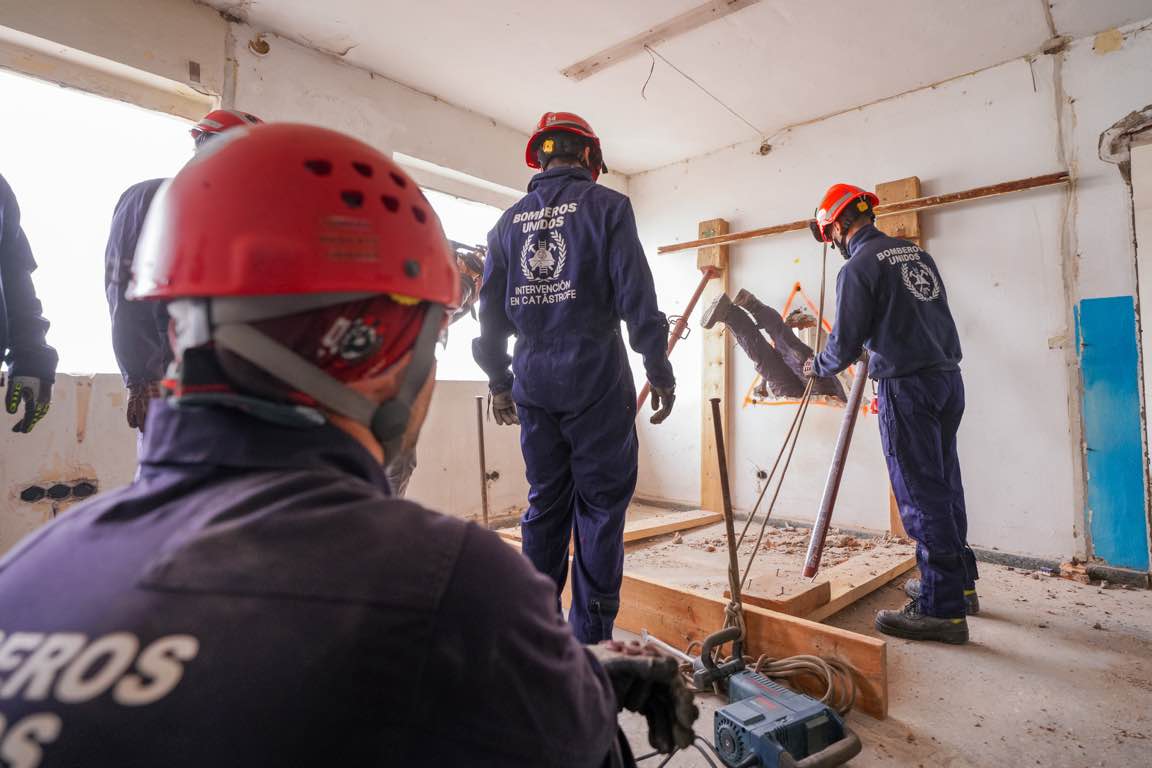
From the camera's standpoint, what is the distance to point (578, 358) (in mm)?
1963

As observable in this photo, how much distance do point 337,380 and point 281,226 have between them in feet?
0.56

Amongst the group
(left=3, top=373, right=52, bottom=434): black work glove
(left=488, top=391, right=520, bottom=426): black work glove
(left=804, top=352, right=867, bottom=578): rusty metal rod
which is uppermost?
Answer: (left=3, top=373, right=52, bottom=434): black work glove

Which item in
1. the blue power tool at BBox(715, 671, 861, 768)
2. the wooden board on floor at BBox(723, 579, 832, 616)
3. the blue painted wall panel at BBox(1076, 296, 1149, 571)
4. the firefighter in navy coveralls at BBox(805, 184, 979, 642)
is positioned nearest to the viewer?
the blue power tool at BBox(715, 671, 861, 768)

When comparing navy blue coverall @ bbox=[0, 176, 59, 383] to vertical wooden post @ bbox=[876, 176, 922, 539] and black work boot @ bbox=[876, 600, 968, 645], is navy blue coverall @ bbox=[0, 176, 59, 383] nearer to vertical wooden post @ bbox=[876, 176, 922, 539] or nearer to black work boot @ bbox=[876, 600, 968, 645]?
black work boot @ bbox=[876, 600, 968, 645]

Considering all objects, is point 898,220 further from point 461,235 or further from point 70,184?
point 70,184

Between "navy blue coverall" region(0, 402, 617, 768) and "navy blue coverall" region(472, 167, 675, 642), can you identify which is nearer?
"navy blue coverall" region(0, 402, 617, 768)

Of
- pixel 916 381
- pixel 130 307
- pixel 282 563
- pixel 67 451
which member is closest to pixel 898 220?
pixel 916 381

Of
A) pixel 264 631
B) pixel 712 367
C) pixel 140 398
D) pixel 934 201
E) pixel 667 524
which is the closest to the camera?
pixel 264 631

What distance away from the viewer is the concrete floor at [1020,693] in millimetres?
1625

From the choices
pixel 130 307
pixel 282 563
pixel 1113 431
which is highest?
pixel 130 307

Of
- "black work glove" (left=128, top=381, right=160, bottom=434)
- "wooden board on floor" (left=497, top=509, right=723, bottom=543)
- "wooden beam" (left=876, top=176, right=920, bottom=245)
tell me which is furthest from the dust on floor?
"black work glove" (left=128, top=381, right=160, bottom=434)

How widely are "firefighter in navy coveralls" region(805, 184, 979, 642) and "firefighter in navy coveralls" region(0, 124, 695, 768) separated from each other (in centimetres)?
219

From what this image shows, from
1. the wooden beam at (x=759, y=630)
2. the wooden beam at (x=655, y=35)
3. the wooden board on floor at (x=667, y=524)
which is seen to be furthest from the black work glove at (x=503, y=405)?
the wooden beam at (x=655, y=35)

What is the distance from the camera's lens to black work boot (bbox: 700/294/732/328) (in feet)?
13.2
